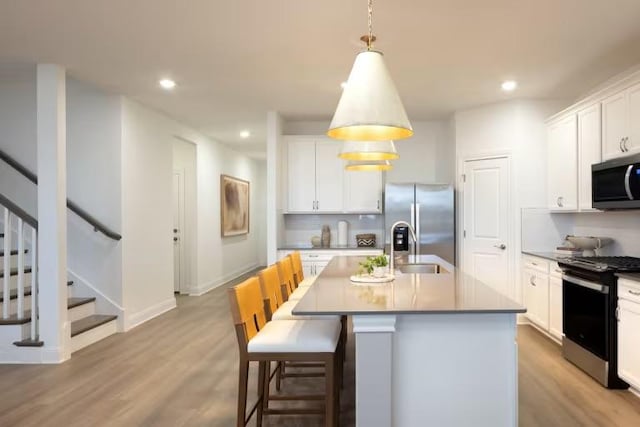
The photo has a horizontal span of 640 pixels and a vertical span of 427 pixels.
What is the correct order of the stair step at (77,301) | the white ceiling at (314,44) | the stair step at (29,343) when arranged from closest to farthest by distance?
1. the white ceiling at (314,44)
2. the stair step at (29,343)
3. the stair step at (77,301)

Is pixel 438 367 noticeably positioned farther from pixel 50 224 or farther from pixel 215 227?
pixel 215 227

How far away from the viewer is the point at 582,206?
440 centimetres

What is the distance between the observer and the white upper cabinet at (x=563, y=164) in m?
4.54

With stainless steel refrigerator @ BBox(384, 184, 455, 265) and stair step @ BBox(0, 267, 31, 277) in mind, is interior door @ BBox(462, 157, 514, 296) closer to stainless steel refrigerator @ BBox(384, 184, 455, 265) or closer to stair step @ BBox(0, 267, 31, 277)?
stainless steel refrigerator @ BBox(384, 184, 455, 265)

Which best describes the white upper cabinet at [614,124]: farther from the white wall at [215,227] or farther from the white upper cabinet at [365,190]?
the white wall at [215,227]

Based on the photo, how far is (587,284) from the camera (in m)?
3.55

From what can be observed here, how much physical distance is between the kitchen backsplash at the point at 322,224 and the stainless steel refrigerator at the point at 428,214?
29.0 inches

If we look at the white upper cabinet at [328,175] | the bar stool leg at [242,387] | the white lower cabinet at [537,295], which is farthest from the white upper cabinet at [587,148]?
the bar stool leg at [242,387]

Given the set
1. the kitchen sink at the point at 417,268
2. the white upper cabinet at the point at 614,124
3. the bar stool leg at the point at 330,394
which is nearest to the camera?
the bar stool leg at the point at 330,394

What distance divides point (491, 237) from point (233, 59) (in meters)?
3.64

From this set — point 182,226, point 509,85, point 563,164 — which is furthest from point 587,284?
point 182,226

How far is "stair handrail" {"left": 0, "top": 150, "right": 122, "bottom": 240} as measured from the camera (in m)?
4.86

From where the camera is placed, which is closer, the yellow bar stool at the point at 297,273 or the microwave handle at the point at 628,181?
the microwave handle at the point at 628,181

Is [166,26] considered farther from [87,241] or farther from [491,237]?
[491,237]
